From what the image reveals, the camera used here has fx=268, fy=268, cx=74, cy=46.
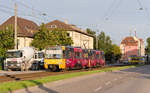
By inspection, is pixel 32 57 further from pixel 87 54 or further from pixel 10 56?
pixel 87 54

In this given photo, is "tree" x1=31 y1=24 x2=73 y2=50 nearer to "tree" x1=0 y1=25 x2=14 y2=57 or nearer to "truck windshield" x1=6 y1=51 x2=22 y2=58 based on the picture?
"tree" x1=0 y1=25 x2=14 y2=57

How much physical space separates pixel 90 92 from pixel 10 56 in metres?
21.4

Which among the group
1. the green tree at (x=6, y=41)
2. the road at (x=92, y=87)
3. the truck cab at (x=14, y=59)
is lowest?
the road at (x=92, y=87)

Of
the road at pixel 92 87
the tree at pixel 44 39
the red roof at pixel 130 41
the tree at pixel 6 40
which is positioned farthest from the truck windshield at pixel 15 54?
the red roof at pixel 130 41

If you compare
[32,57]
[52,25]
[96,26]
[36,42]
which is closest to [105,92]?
[32,57]

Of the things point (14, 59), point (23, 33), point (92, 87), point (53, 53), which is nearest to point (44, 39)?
point (23, 33)

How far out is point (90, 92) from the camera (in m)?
12.0

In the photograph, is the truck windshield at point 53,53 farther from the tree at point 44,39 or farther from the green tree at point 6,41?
the tree at point 44,39

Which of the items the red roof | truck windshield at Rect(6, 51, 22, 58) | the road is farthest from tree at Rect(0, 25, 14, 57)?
the red roof

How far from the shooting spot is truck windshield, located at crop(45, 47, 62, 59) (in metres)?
28.2

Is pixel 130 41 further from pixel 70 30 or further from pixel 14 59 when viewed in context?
pixel 14 59

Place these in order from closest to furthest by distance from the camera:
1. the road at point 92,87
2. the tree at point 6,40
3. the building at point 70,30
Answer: the road at point 92,87 → the tree at point 6,40 → the building at point 70,30

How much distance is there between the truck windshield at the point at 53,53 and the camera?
28250 millimetres

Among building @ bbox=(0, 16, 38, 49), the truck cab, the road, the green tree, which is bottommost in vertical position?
the road
